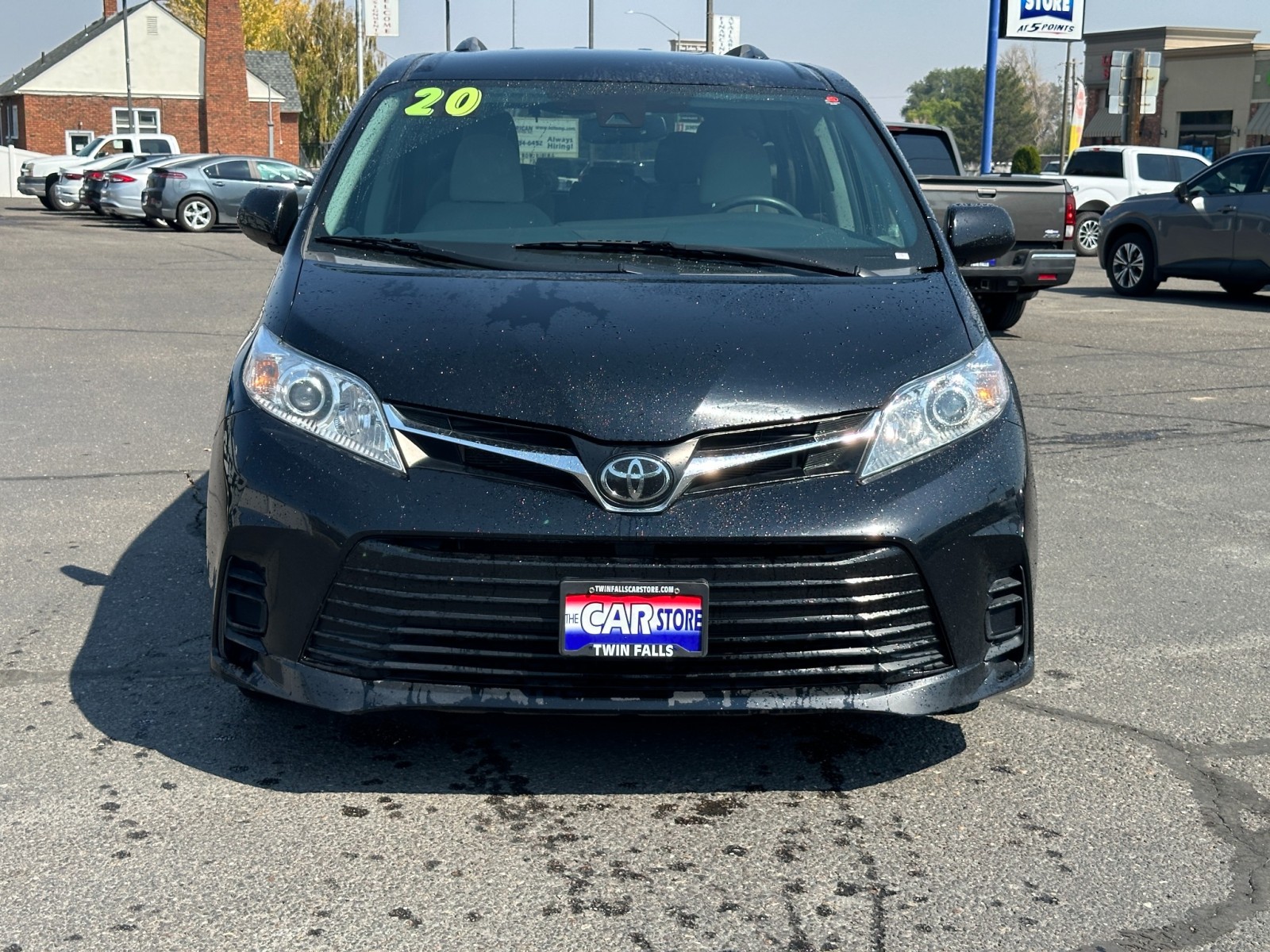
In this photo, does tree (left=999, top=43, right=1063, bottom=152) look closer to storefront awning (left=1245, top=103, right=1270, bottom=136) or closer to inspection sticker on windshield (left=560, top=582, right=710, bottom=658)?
storefront awning (left=1245, top=103, right=1270, bottom=136)

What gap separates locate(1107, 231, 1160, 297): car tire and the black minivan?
14574 mm

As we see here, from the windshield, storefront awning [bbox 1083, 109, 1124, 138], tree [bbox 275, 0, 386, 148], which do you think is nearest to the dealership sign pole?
the windshield

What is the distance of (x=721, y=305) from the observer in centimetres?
383

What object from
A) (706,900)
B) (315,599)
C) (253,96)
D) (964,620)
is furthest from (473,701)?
(253,96)

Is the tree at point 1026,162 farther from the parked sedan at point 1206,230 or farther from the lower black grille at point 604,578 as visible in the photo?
the lower black grille at point 604,578

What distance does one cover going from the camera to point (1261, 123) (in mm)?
56969

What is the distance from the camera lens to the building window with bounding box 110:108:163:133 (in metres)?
64.4

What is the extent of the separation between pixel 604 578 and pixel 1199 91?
209ft

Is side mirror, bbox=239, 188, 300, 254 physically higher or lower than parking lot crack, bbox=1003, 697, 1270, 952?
higher

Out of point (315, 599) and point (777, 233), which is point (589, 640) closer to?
point (315, 599)

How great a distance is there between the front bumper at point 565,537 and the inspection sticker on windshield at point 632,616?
6 centimetres

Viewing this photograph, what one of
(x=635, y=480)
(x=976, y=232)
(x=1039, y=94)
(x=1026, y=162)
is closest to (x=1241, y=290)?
(x=976, y=232)

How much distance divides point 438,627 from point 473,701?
187mm

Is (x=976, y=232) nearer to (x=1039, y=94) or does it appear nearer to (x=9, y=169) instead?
(x=9, y=169)
